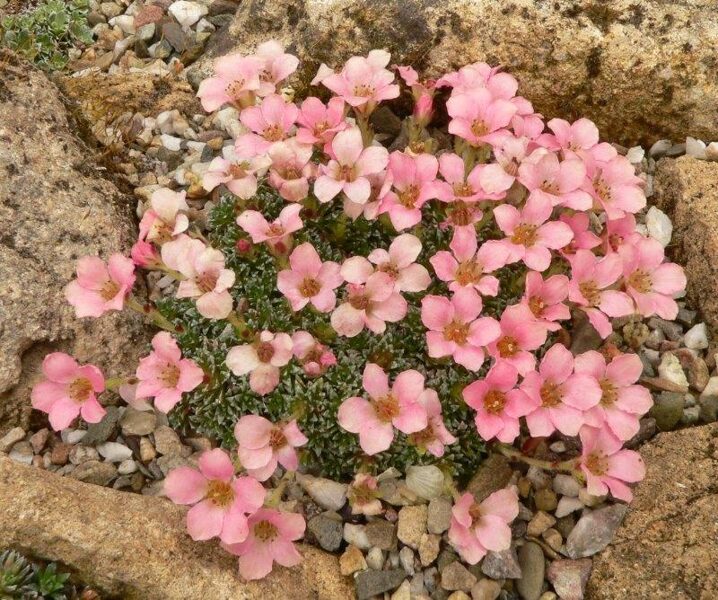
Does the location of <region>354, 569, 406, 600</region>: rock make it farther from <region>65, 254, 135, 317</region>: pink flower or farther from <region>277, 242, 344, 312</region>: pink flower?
<region>65, 254, 135, 317</region>: pink flower

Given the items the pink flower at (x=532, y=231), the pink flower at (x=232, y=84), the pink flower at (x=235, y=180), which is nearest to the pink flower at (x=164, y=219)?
the pink flower at (x=235, y=180)

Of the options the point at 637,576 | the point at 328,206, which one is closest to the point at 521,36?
the point at 328,206

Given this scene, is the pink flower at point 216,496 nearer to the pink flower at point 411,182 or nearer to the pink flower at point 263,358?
the pink flower at point 263,358

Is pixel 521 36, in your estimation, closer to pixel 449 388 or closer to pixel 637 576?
pixel 449 388

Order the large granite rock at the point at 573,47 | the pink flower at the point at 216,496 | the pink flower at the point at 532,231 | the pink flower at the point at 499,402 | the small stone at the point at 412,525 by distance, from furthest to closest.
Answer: the large granite rock at the point at 573,47 < the small stone at the point at 412,525 < the pink flower at the point at 532,231 < the pink flower at the point at 499,402 < the pink flower at the point at 216,496

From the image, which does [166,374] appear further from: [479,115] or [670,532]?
[670,532]

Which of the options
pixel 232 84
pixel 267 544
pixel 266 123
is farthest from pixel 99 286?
pixel 267 544
